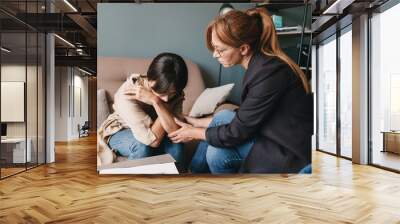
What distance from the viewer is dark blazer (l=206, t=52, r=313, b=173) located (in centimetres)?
580

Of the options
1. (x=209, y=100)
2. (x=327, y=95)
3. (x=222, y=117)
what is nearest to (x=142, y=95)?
(x=209, y=100)

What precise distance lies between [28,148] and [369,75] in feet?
22.8

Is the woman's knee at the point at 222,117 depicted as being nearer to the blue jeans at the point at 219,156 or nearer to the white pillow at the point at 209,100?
the blue jeans at the point at 219,156

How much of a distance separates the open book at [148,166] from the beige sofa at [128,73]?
0.92ft

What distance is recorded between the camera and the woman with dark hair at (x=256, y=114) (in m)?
5.83

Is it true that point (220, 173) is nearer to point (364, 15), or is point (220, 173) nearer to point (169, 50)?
point (169, 50)

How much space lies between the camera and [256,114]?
5805mm

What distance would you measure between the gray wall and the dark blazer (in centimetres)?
101

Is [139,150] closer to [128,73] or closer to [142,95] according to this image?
[142,95]

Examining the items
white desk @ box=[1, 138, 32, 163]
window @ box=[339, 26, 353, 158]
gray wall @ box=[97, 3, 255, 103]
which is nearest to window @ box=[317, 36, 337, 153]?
window @ box=[339, 26, 353, 158]

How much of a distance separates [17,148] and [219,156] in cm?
383

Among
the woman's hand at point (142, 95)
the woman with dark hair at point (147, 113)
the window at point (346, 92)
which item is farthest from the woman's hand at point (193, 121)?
the window at point (346, 92)

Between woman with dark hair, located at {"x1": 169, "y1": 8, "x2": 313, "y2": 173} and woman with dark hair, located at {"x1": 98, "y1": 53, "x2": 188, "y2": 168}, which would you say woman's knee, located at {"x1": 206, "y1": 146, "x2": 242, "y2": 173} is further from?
woman with dark hair, located at {"x1": 98, "y1": 53, "x2": 188, "y2": 168}

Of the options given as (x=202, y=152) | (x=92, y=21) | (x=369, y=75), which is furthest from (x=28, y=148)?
(x=369, y=75)
